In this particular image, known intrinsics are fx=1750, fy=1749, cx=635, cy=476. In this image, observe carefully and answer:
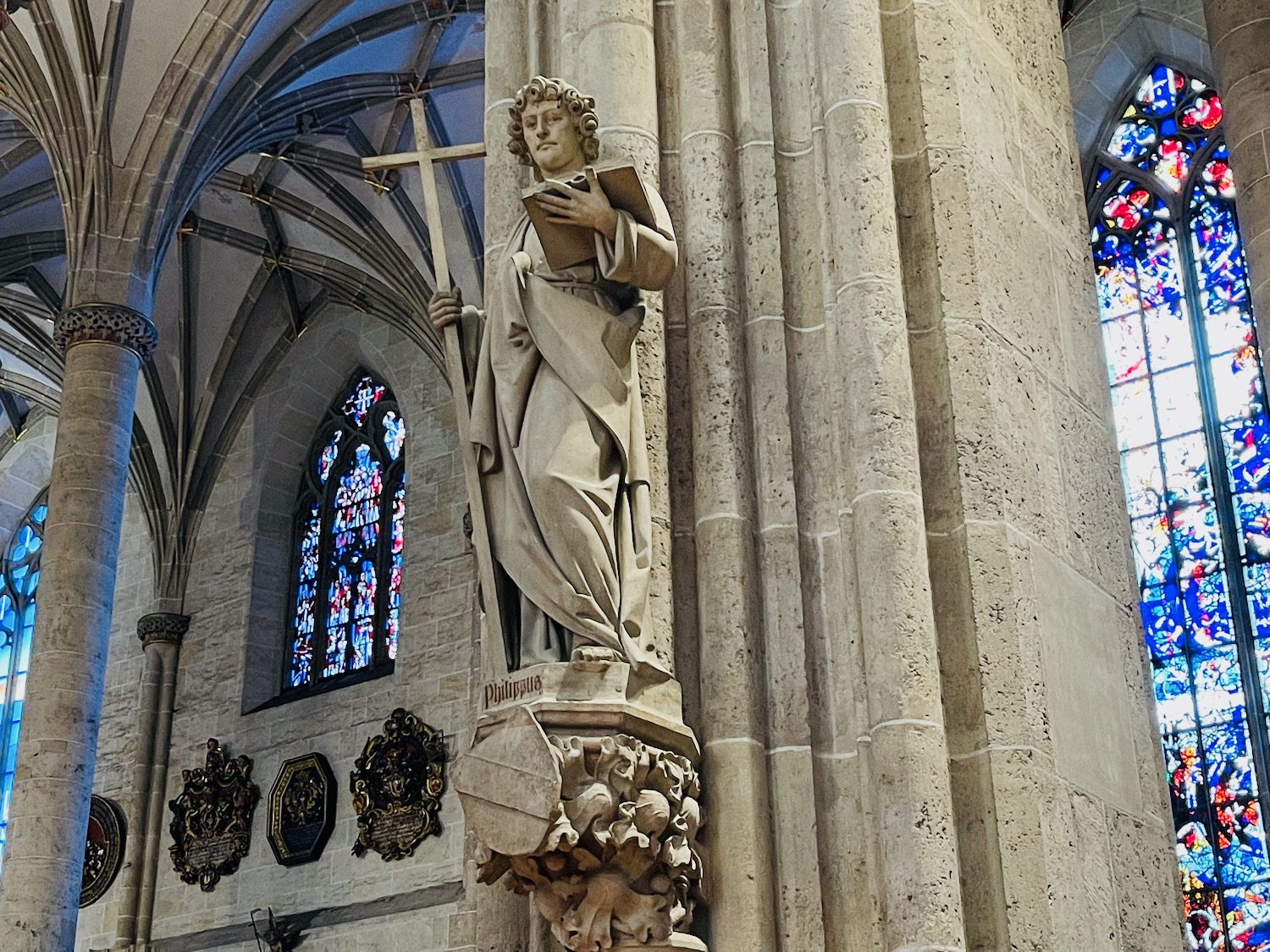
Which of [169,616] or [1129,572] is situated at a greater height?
[169,616]

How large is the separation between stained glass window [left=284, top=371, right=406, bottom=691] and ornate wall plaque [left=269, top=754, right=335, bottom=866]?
3.11 feet

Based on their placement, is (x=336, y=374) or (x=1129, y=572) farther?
(x=336, y=374)

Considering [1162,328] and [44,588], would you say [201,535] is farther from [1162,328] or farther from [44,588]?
[1162,328]

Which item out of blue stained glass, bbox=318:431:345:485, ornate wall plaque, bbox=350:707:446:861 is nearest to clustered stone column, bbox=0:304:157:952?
ornate wall plaque, bbox=350:707:446:861

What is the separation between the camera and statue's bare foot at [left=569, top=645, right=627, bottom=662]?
3549mm

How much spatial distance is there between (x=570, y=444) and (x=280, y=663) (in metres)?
12.7

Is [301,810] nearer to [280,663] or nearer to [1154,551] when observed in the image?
[280,663]

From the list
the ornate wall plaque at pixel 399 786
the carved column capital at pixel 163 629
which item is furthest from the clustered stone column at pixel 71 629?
the carved column capital at pixel 163 629

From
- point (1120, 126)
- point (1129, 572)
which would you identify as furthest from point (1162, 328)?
point (1129, 572)

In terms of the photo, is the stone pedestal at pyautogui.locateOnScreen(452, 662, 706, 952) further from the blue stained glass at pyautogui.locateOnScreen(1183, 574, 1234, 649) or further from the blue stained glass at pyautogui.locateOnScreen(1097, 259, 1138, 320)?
the blue stained glass at pyautogui.locateOnScreen(1097, 259, 1138, 320)

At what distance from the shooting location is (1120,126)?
1283 centimetres

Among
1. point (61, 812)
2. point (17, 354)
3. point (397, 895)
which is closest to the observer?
point (61, 812)

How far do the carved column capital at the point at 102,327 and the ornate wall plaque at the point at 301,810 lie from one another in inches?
177

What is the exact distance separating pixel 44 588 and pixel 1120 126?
8155 millimetres
